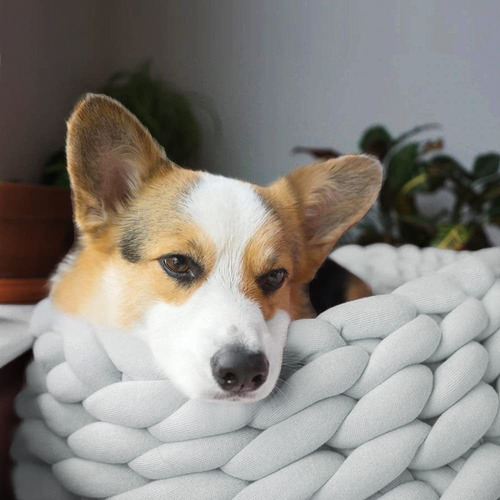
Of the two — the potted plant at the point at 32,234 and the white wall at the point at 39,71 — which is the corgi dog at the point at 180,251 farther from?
the white wall at the point at 39,71

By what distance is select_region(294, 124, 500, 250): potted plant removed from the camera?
219 cm

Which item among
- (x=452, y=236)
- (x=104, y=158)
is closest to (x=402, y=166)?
(x=452, y=236)

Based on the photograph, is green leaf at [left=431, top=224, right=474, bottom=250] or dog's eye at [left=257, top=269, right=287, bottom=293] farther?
green leaf at [left=431, top=224, right=474, bottom=250]

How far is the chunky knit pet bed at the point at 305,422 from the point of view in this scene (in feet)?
2.48

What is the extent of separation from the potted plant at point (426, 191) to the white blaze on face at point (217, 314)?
1227mm

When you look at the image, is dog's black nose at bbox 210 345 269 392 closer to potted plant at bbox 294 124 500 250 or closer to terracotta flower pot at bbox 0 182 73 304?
terracotta flower pot at bbox 0 182 73 304

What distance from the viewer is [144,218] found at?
103 cm

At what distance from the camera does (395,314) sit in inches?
Result: 33.2

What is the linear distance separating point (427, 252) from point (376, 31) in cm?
105

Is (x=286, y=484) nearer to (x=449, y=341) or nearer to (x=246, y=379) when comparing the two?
(x=246, y=379)

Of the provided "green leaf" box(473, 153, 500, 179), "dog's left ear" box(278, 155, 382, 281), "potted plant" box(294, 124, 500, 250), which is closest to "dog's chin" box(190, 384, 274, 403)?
"dog's left ear" box(278, 155, 382, 281)

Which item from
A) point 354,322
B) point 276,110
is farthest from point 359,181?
point 276,110

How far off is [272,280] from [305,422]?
12.3 inches

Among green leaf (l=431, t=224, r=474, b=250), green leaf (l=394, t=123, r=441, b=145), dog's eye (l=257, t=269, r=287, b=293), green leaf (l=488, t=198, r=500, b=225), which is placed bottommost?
green leaf (l=431, t=224, r=474, b=250)
